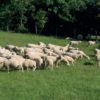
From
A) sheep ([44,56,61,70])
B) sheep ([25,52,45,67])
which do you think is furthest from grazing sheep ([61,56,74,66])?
sheep ([25,52,45,67])

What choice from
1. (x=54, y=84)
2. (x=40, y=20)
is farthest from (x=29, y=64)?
(x=40, y=20)

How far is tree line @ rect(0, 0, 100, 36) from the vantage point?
58.0m

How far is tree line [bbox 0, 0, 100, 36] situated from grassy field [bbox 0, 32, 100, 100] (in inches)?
1331

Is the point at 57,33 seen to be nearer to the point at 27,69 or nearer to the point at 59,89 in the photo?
the point at 27,69

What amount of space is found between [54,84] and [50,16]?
42.6m

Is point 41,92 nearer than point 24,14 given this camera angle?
Yes

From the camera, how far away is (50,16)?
6116 cm

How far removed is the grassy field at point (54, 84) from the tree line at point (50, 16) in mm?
33816

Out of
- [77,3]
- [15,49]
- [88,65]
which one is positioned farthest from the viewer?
[77,3]

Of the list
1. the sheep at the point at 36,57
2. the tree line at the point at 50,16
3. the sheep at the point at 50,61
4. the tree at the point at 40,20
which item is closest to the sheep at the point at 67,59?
the sheep at the point at 50,61

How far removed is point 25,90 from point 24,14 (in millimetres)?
44904

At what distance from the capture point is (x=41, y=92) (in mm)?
17547

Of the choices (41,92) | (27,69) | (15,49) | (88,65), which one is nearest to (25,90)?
(41,92)

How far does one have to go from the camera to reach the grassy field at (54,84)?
1703cm
